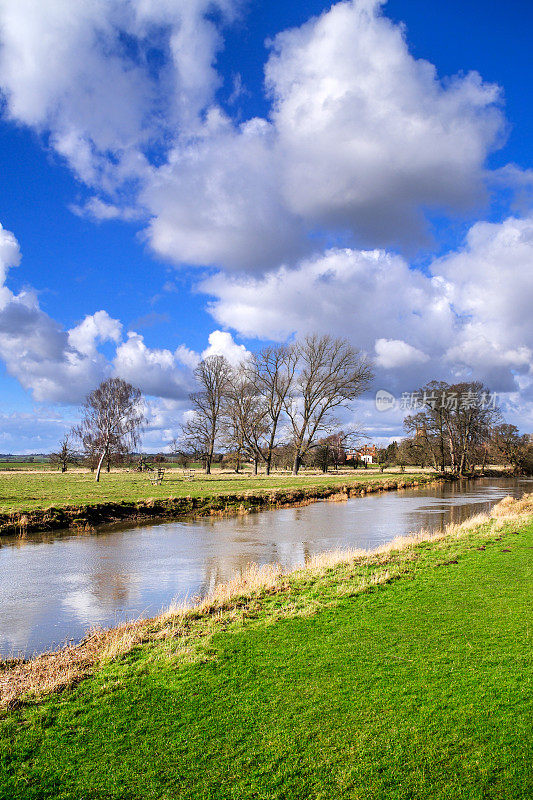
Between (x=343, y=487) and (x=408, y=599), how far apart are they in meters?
29.5

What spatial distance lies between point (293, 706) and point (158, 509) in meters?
20.7

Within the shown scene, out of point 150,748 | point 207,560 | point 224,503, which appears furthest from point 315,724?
point 224,503

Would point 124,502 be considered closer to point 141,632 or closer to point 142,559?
point 142,559

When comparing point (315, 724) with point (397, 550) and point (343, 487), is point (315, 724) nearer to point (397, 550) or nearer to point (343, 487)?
point (397, 550)

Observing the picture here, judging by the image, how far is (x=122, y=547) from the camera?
17000 mm

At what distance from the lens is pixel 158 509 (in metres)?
24.9

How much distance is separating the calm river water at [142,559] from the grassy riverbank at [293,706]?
83.2 inches

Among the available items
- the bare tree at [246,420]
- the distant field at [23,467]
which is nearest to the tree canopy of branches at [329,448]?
the bare tree at [246,420]

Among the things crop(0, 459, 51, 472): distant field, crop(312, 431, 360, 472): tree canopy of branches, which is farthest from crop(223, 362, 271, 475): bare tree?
crop(0, 459, 51, 472): distant field

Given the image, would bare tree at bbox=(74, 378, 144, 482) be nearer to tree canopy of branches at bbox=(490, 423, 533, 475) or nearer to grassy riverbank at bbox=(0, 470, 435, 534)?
grassy riverbank at bbox=(0, 470, 435, 534)

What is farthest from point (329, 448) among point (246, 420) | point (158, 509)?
point (158, 509)

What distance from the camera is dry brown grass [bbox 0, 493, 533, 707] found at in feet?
20.2

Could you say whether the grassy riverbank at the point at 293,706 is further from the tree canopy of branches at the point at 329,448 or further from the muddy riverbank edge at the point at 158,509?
the tree canopy of branches at the point at 329,448

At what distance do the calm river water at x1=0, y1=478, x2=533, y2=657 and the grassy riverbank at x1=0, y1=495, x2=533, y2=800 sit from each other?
211cm
